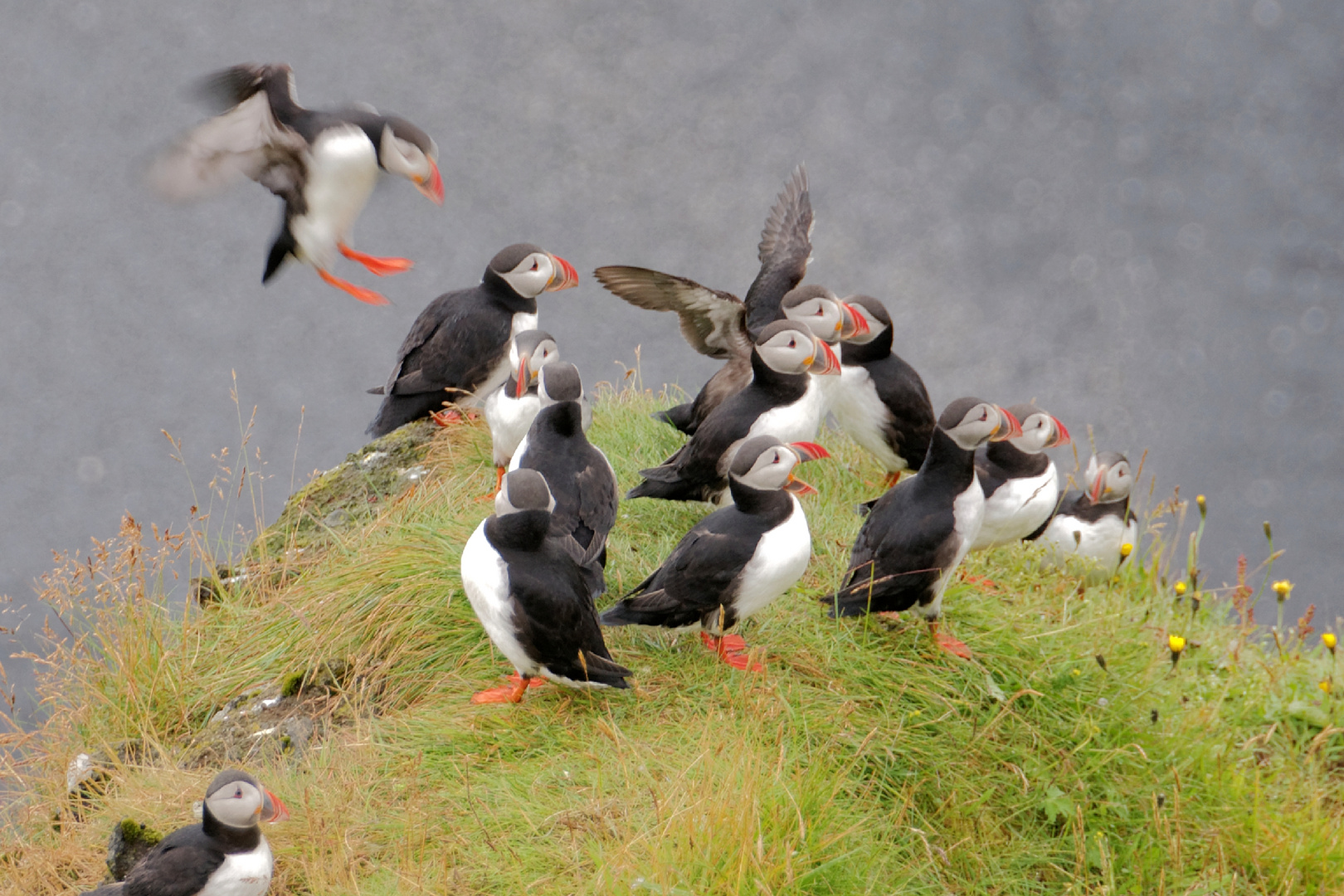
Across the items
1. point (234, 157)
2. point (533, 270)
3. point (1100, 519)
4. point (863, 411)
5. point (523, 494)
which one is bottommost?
point (523, 494)

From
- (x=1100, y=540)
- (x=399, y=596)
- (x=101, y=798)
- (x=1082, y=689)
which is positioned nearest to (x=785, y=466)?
(x=1082, y=689)

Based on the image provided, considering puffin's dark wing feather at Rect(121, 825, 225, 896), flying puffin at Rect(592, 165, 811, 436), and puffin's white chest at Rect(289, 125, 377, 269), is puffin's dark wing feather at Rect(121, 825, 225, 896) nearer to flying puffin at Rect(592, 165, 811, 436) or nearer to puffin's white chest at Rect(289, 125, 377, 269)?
puffin's white chest at Rect(289, 125, 377, 269)

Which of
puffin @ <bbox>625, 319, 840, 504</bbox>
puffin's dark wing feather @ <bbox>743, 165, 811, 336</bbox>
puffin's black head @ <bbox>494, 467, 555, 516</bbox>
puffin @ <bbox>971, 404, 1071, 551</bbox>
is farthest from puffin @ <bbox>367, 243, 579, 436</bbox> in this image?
puffin @ <bbox>971, 404, 1071, 551</bbox>

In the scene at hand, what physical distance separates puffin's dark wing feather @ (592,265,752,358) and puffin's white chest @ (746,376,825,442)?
725 millimetres

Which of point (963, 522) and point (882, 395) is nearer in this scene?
point (963, 522)

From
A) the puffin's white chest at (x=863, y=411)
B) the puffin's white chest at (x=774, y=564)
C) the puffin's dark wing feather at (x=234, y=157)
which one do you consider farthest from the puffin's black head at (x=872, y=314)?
the puffin's dark wing feather at (x=234, y=157)

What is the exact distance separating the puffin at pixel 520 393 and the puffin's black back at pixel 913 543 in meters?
1.61

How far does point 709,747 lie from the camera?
3.45m

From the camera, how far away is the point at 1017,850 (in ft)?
12.6

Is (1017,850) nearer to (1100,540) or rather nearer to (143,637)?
(1100,540)

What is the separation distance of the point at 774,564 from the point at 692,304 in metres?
1.91

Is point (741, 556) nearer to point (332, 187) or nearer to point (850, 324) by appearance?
point (850, 324)

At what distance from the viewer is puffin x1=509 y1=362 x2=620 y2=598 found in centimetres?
421

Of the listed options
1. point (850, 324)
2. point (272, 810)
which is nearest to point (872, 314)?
point (850, 324)
